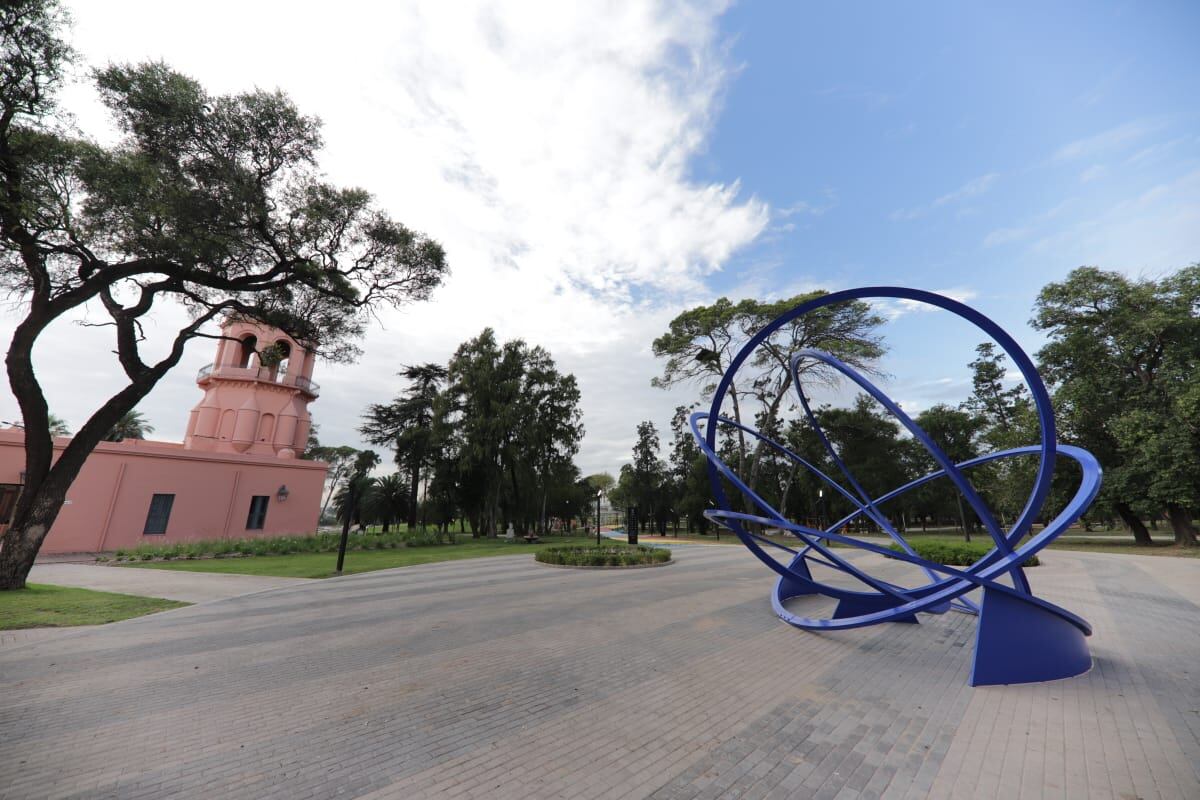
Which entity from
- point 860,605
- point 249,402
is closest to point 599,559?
point 860,605

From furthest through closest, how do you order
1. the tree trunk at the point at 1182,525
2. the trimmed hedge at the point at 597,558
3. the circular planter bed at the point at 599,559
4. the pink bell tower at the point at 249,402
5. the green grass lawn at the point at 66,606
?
the pink bell tower at the point at 249,402, the tree trunk at the point at 1182,525, the trimmed hedge at the point at 597,558, the circular planter bed at the point at 599,559, the green grass lawn at the point at 66,606

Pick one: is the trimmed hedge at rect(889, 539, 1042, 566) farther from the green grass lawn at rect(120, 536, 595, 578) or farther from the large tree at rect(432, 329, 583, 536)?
the large tree at rect(432, 329, 583, 536)

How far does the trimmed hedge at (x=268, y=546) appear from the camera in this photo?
59.3ft

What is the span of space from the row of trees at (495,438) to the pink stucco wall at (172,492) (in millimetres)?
8961

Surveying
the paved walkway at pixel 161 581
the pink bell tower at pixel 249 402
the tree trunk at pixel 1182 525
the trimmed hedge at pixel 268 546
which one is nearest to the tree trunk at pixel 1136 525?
the tree trunk at pixel 1182 525

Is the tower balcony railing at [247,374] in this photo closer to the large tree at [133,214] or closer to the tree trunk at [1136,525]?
the large tree at [133,214]

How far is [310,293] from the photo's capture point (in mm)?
17141

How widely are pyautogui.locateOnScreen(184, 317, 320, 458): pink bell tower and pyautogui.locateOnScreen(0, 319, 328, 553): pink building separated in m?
0.06

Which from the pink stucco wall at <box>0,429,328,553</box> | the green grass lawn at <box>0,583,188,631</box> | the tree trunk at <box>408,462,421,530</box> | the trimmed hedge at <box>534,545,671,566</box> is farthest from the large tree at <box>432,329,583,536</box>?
the green grass lawn at <box>0,583,188,631</box>

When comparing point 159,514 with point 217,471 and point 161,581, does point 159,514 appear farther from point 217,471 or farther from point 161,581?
point 161,581

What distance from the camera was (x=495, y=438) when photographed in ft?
103

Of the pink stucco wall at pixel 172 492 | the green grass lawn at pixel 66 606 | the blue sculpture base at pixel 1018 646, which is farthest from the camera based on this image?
the pink stucco wall at pixel 172 492

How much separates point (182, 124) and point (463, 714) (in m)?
17.3

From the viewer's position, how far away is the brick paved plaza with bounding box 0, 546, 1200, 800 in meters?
3.42
